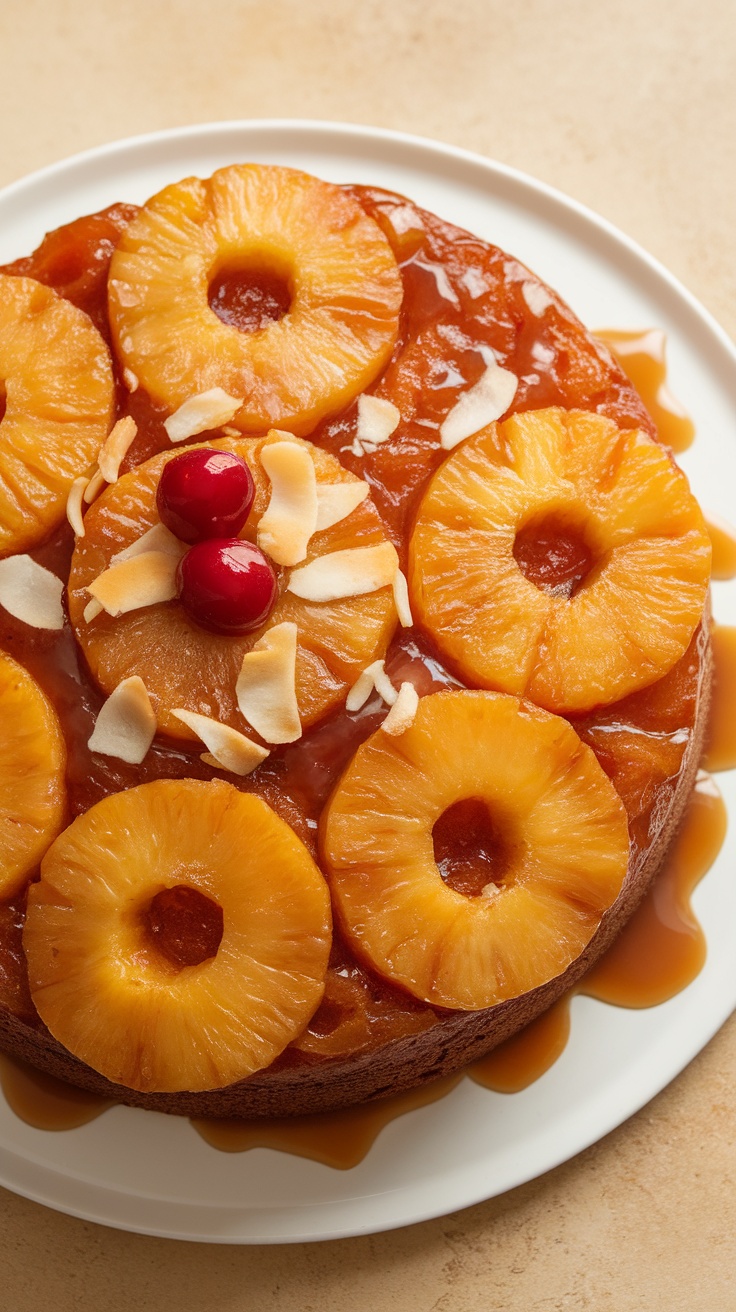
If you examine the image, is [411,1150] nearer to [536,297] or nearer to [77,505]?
[77,505]

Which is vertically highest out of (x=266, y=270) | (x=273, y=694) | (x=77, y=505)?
(x=266, y=270)

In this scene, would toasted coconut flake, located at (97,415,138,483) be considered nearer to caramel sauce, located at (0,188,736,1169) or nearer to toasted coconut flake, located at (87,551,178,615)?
caramel sauce, located at (0,188,736,1169)

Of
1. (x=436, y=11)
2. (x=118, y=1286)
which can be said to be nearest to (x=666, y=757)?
(x=118, y=1286)

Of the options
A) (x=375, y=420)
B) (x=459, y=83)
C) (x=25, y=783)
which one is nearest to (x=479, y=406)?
(x=375, y=420)

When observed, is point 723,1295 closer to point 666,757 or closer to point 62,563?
point 666,757

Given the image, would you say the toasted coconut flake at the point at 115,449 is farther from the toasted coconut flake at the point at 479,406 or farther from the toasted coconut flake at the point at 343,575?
the toasted coconut flake at the point at 479,406

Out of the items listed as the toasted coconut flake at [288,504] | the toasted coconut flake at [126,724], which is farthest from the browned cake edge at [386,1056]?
the toasted coconut flake at [288,504]
